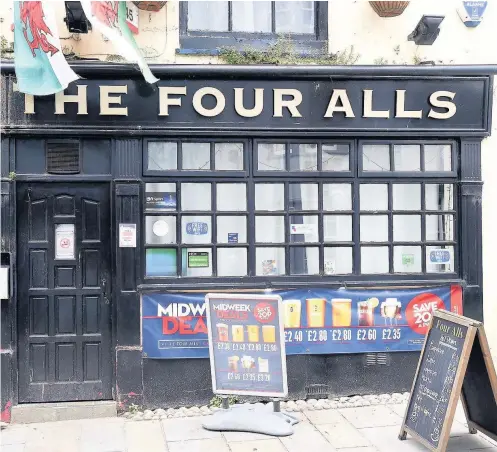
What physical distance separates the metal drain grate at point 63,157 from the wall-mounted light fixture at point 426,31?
12.4 feet

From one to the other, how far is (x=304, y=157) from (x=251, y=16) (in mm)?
1677

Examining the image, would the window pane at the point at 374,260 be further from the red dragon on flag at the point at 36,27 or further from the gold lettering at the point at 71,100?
the red dragon on flag at the point at 36,27

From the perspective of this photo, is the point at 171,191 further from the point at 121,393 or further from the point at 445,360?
the point at 445,360

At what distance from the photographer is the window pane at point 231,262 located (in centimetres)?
687

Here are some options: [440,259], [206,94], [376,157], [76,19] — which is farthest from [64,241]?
[440,259]

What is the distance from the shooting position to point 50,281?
6.60 meters

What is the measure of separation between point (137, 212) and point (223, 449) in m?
2.53

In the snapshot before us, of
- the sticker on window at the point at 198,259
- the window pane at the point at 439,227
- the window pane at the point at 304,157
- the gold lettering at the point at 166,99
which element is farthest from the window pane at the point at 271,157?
the window pane at the point at 439,227

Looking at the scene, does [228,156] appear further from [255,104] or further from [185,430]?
[185,430]

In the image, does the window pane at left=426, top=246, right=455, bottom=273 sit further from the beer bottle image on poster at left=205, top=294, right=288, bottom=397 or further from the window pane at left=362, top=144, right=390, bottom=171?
the beer bottle image on poster at left=205, top=294, right=288, bottom=397

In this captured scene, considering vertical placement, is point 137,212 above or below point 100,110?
below

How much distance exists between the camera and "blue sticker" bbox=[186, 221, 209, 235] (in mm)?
6828

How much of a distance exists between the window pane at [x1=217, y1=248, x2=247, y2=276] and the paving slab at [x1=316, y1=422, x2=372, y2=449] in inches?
71.3

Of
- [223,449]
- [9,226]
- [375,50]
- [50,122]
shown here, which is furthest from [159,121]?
[223,449]
